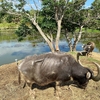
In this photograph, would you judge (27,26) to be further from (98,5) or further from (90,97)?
(90,97)

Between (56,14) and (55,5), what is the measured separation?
1029mm

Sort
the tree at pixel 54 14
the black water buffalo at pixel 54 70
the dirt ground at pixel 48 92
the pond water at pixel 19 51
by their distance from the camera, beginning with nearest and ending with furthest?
the black water buffalo at pixel 54 70 < the dirt ground at pixel 48 92 < the tree at pixel 54 14 < the pond water at pixel 19 51

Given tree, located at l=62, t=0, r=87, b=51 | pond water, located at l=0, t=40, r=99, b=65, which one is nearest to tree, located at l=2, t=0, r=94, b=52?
tree, located at l=62, t=0, r=87, b=51

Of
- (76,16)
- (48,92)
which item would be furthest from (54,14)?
(48,92)

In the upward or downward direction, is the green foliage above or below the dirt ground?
above

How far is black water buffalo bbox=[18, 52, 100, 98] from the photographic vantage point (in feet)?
20.9

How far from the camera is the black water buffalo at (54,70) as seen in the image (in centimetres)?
638

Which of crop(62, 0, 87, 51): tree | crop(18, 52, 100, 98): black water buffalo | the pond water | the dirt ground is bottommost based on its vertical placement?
the pond water

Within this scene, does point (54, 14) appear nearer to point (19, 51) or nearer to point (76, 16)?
point (76, 16)

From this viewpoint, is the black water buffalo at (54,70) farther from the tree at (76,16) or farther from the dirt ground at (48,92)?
the tree at (76,16)

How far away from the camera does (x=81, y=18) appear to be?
1823 centimetres

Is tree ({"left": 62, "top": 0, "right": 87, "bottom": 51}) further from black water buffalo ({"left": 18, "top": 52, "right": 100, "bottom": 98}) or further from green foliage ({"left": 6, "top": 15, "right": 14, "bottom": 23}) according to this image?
black water buffalo ({"left": 18, "top": 52, "right": 100, "bottom": 98})

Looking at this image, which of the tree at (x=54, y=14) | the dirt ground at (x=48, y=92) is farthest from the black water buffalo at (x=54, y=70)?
the tree at (x=54, y=14)

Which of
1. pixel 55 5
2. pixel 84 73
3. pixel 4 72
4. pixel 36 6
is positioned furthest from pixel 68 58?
pixel 36 6
